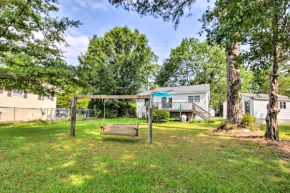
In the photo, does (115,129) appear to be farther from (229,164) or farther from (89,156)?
(229,164)

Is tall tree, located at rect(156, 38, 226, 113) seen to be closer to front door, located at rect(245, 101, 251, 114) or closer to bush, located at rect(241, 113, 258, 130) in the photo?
front door, located at rect(245, 101, 251, 114)

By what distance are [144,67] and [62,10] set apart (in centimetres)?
1416

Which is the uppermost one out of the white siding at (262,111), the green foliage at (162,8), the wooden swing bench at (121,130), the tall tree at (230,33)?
the green foliage at (162,8)

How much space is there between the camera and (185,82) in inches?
1271

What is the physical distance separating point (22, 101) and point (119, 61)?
11.0 m

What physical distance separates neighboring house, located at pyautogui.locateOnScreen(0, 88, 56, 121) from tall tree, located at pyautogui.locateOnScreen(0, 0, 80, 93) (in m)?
5.08

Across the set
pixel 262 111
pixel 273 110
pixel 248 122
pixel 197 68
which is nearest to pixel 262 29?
pixel 273 110

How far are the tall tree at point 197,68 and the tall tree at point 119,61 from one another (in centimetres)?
1081

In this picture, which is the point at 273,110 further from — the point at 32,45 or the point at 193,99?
the point at 193,99

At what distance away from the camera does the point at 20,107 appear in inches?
561

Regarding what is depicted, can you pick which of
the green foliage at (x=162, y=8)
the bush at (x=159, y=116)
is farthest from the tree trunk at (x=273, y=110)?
the bush at (x=159, y=116)

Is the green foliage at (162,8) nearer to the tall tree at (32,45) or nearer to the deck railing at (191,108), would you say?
the tall tree at (32,45)

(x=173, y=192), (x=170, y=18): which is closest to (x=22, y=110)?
(x=170, y=18)

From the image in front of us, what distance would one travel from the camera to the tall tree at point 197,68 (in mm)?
28844
